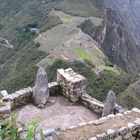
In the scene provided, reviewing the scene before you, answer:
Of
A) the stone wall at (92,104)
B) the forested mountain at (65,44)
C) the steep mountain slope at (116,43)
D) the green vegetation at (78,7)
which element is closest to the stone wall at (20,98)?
the stone wall at (92,104)

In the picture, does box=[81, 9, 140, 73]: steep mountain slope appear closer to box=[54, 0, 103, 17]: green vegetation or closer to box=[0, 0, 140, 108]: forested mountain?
box=[0, 0, 140, 108]: forested mountain

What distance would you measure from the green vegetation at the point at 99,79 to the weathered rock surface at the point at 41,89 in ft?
162

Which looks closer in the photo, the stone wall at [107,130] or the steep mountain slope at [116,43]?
the stone wall at [107,130]

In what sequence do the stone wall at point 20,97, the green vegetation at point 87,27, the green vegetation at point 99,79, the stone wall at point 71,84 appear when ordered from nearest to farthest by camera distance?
the stone wall at point 20,97, the stone wall at point 71,84, the green vegetation at point 99,79, the green vegetation at point 87,27

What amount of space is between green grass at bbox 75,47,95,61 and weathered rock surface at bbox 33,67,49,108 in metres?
71.6

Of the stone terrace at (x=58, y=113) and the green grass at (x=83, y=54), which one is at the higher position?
the stone terrace at (x=58, y=113)

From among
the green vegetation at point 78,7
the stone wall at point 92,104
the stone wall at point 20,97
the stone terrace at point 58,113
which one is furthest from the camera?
the green vegetation at point 78,7

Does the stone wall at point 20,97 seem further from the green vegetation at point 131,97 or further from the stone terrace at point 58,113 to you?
the green vegetation at point 131,97

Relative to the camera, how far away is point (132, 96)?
64.0 metres

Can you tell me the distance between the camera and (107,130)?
12.4m

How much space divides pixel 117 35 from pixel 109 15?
518 inches

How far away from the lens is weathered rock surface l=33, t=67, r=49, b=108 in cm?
1767

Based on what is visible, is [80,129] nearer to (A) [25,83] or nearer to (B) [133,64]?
(A) [25,83]

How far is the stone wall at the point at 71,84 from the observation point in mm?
17859
